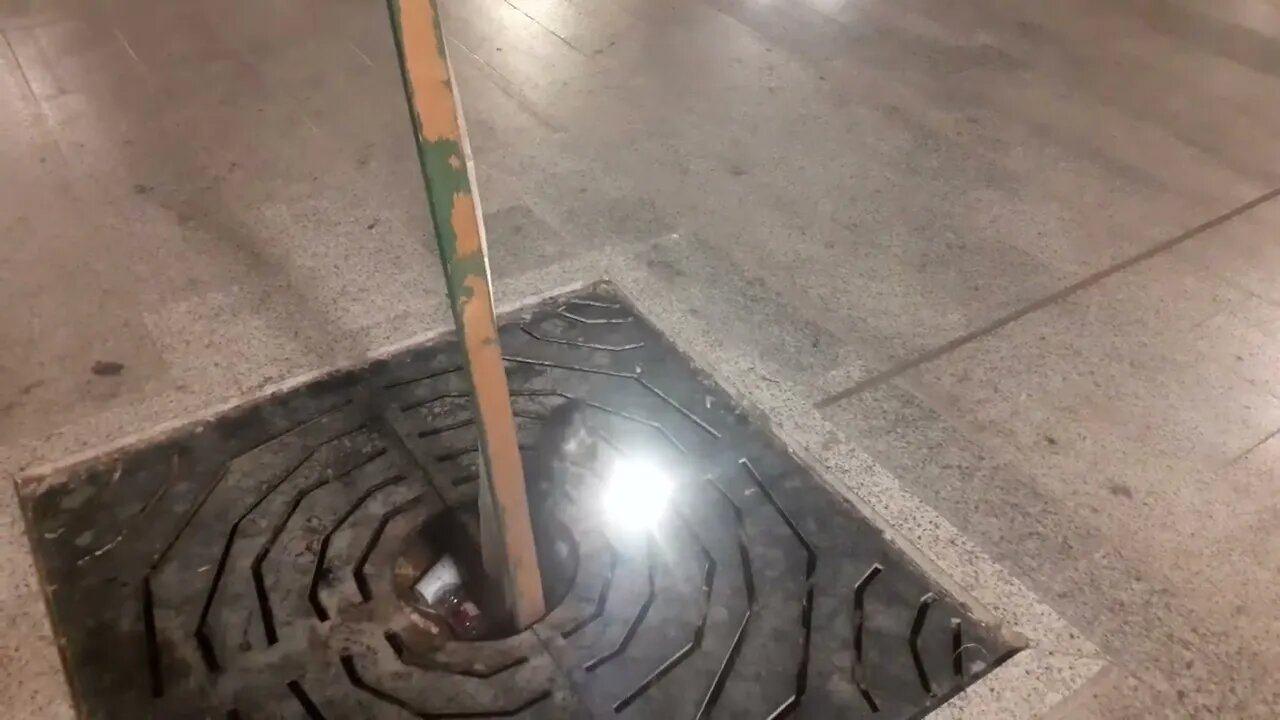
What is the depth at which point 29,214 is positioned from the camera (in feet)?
6.17

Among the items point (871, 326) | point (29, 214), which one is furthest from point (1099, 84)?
point (29, 214)

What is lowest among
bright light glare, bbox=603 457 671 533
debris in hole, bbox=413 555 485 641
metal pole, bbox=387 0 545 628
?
debris in hole, bbox=413 555 485 641

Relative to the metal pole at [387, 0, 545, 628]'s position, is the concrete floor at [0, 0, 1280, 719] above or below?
below

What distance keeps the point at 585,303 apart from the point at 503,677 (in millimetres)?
716

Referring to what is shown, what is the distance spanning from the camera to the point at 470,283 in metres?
0.93

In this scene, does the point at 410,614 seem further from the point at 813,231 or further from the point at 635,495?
the point at 813,231

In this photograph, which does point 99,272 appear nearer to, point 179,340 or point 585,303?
point 179,340

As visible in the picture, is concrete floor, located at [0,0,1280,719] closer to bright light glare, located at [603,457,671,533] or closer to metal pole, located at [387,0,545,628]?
bright light glare, located at [603,457,671,533]

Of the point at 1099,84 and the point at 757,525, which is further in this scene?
the point at 1099,84

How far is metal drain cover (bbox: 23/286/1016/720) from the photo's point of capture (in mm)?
1101

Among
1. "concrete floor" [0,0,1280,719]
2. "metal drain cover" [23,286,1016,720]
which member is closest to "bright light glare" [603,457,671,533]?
"metal drain cover" [23,286,1016,720]

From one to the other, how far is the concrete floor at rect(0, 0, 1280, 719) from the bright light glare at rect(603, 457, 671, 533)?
Result: 306 millimetres

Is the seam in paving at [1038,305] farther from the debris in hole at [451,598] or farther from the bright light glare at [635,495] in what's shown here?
the debris in hole at [451,598]

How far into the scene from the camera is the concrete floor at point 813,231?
1358 mm
